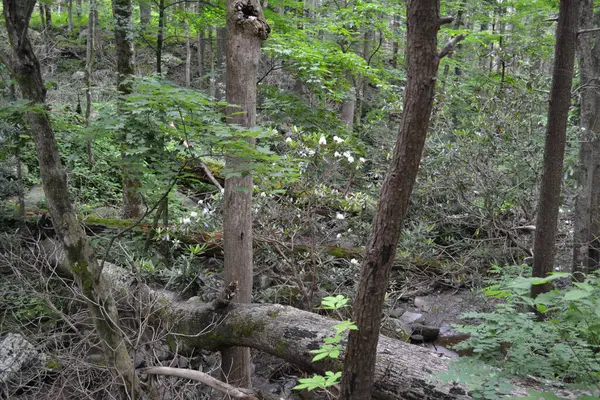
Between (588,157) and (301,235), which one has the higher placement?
(588,157)

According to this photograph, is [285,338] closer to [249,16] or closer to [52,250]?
[249,16]

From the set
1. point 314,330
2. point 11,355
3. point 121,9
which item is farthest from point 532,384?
point 121,9

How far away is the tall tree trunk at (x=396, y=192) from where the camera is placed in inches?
91.2

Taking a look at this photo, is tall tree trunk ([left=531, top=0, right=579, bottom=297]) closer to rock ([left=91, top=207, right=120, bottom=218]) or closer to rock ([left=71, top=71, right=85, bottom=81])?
rock ([left=91, top=207, right=120, bottom=218])

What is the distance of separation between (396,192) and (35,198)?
932cm

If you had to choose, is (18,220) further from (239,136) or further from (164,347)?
(239,136)

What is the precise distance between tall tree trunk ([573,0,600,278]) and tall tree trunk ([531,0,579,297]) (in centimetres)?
203

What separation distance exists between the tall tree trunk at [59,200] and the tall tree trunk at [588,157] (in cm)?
577

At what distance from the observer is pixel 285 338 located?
4570 millimetres

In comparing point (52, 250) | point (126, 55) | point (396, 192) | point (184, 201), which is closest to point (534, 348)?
point (396, 192)

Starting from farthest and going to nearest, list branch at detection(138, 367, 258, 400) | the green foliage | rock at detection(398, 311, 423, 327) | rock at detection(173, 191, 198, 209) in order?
rock at detection(173, 191, 198, 209) < rock at detection(398, 311, 423, 327) < branch at detection(138, 367, 258, 400) < the green foliage

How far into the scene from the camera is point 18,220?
24.0ft

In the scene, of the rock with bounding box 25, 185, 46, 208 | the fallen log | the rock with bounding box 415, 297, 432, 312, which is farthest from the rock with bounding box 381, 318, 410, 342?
the rock with bounding box 25, 185, 46, 208

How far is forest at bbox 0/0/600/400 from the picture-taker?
8.63 ft
